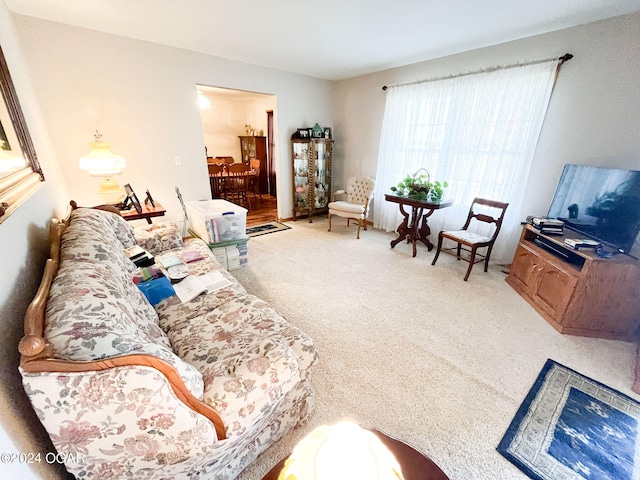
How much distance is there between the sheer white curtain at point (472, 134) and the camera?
265 cm

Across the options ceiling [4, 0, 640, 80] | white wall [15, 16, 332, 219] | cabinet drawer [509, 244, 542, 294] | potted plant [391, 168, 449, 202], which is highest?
ceiling [4, 0, 640, 80]

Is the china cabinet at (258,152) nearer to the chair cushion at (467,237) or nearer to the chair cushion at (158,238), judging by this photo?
the chair cushion at (158,238)

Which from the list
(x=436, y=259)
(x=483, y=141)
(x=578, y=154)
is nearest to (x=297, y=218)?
(x=436, y=259)

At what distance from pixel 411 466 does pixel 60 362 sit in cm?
100

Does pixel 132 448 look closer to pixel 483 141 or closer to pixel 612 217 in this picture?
pixel 612 217

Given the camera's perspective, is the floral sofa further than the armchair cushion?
No

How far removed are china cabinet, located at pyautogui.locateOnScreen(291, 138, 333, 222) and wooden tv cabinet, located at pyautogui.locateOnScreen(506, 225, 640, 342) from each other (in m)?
3.31

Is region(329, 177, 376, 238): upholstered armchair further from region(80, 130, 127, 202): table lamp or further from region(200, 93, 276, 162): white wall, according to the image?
region(200, 93, 276, 162): white wall

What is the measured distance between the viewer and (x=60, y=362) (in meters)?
0.61

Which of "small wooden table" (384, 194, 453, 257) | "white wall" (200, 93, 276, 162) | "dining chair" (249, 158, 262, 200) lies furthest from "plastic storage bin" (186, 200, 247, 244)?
"white wall" (200, 93, 276, 162)

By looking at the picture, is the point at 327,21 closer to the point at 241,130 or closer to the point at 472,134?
the point at 472,134

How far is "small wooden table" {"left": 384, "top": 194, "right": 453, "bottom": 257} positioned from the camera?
3147 millimetres

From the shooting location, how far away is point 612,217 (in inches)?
76.9

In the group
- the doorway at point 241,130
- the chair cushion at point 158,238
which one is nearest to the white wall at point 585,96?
the chair cushion at point 158,238
